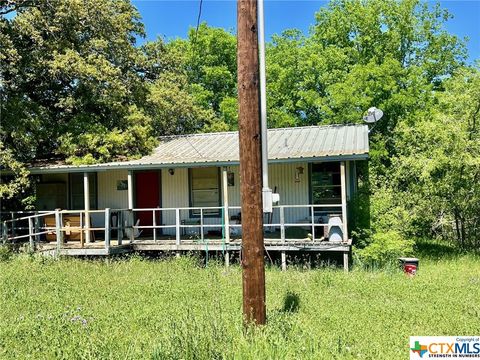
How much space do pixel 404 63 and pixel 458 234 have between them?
50.5 ft

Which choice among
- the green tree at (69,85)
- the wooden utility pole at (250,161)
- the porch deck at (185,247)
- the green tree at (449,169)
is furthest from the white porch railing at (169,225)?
the wooden utility pole at (250,161)

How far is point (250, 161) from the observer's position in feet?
18.0

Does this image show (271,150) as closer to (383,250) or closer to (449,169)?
(383,250)

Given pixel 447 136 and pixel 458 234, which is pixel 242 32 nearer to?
pixel 447 136

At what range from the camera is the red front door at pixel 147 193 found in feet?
51.6

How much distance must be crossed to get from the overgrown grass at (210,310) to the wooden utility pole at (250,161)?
44 centimetres

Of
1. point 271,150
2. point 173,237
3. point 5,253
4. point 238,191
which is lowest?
point 5,253

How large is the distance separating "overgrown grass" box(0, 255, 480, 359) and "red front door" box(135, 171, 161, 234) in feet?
12.1

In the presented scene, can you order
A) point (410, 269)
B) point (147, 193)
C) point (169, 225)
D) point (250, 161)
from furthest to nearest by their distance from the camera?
point (147, 193) → point (169, 225) → point (410, 269) → point (250, 161)

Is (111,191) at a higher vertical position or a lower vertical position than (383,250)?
higher

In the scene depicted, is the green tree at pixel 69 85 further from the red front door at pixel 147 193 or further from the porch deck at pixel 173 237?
Result: the porch deck at pixel 173 237

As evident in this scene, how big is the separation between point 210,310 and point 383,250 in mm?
6898

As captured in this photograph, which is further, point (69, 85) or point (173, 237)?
Answer: point (69, 85)

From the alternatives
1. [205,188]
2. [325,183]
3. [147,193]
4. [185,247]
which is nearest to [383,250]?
[325,183]
